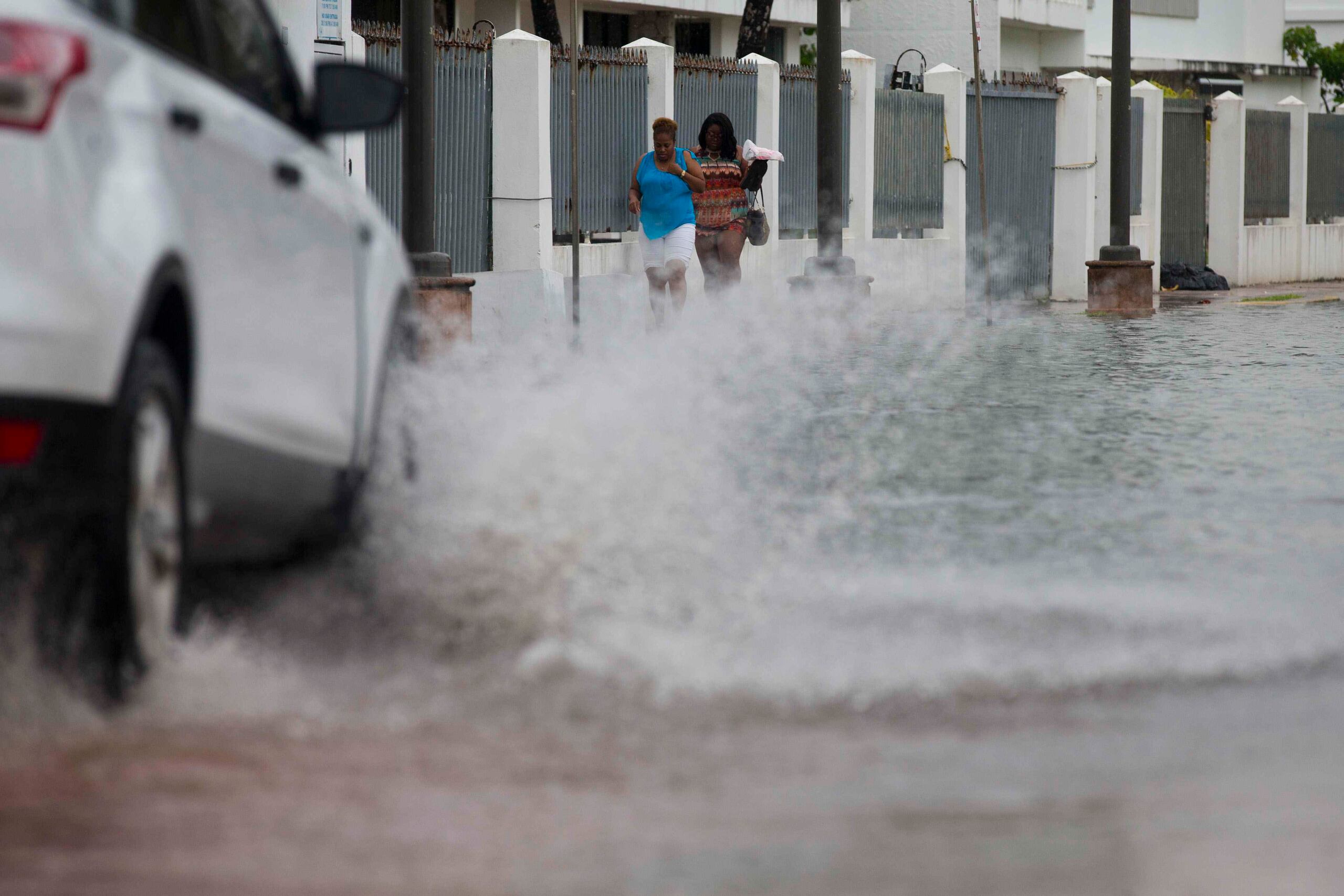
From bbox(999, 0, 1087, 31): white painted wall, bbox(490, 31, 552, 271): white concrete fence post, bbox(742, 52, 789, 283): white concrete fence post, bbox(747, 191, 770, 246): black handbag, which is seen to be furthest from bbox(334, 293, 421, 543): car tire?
bbox(999, 0, 1087, 31): white painted wall

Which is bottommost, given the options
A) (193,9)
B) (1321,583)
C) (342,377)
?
(1321,583)

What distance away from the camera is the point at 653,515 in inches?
277

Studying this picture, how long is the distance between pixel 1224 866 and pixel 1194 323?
1948cm

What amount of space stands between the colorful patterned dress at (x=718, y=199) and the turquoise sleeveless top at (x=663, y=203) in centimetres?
72

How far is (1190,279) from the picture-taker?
1220 inches

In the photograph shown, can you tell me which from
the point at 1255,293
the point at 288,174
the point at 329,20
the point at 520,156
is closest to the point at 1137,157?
the point at 1255,293

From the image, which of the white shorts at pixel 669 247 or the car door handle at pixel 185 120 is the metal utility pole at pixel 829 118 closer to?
the white shorts at pixel 669 247

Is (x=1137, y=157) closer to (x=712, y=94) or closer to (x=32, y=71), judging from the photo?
(x=712, y=94)

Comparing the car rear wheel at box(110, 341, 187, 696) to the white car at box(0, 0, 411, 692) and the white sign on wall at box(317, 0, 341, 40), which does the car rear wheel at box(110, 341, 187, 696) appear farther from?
the white sign on wall at box(317, 0, 341, 40)

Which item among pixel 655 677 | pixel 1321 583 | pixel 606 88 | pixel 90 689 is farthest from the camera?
pixel 606 88

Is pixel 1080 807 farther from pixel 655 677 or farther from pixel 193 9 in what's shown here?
pixel 193 9

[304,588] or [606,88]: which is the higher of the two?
[606,88]

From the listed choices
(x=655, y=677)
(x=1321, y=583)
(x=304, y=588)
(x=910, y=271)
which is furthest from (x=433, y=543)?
(x=910, y=271)

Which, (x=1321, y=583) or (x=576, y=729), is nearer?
(x=576, y=729)
